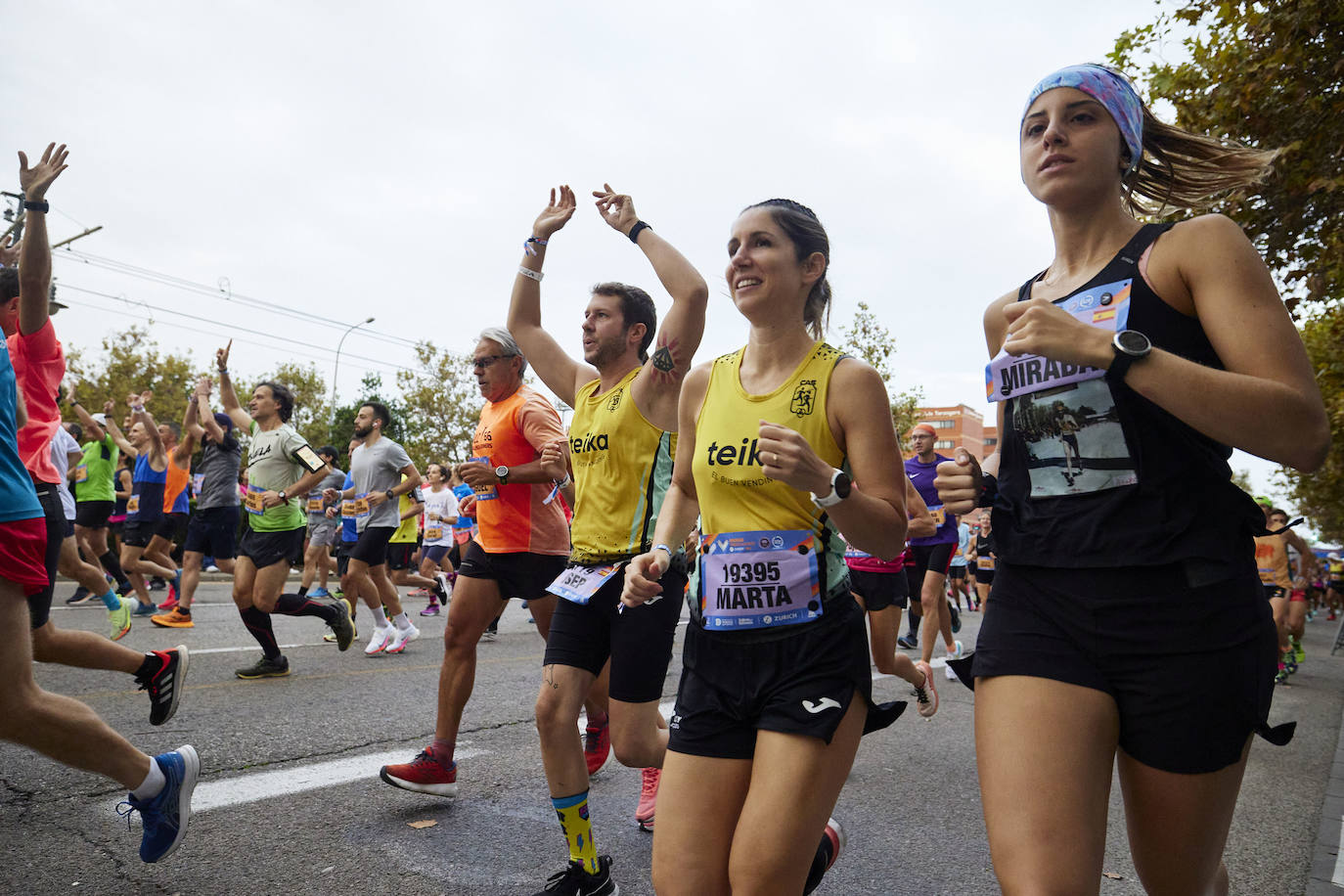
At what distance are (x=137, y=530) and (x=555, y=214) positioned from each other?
8475mm

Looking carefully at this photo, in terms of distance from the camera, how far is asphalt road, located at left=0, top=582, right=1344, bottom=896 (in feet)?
10.7

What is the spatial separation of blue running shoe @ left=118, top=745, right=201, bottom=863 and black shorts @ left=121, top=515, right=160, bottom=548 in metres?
8.19

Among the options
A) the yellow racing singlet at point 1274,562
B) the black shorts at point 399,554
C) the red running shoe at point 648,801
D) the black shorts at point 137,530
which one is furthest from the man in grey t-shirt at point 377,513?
the yellow racing singlet at point 1274,562

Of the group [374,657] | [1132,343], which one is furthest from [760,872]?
[374,657]

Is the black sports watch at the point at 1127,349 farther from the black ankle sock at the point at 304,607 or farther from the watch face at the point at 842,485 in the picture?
the black ankle sock at the point at 304,607

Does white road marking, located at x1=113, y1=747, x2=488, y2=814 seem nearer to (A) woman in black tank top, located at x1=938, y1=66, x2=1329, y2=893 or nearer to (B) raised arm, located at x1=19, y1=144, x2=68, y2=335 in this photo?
(B) raised arm, located at x1=19, y1=144, x2=68, y2=335

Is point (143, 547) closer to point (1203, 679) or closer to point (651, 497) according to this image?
point (651, 497)

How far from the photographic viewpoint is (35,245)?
368 cm

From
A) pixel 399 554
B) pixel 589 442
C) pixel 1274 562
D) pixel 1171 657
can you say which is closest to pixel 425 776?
pixel 589 442

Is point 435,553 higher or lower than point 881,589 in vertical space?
lower

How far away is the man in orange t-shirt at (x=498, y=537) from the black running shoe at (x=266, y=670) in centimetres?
331

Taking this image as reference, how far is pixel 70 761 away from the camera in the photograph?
9.91ft

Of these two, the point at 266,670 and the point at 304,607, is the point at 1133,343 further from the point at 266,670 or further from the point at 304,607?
the point at 304,607

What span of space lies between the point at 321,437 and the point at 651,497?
48.7 m
